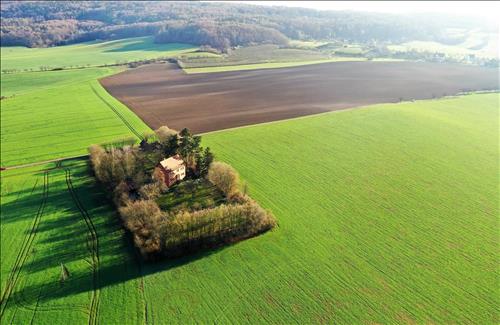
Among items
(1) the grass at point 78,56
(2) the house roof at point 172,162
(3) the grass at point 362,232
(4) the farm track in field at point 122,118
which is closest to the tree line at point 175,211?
(2) the house roof at point 172,162

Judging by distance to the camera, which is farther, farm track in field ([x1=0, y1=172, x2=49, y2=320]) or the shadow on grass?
the shadow on grass

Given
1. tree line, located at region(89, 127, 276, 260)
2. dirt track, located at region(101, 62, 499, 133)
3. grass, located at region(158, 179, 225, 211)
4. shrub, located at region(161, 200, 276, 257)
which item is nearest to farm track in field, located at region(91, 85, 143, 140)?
dirt track, located at region(101, 62, 499, 133)

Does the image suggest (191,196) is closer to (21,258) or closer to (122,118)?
(21,258)

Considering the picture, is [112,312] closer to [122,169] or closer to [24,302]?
[24,302]

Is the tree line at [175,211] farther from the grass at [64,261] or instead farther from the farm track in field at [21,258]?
the farm track in field at [21,258]

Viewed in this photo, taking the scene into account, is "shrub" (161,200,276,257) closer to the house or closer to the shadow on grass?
the shadow on grass
